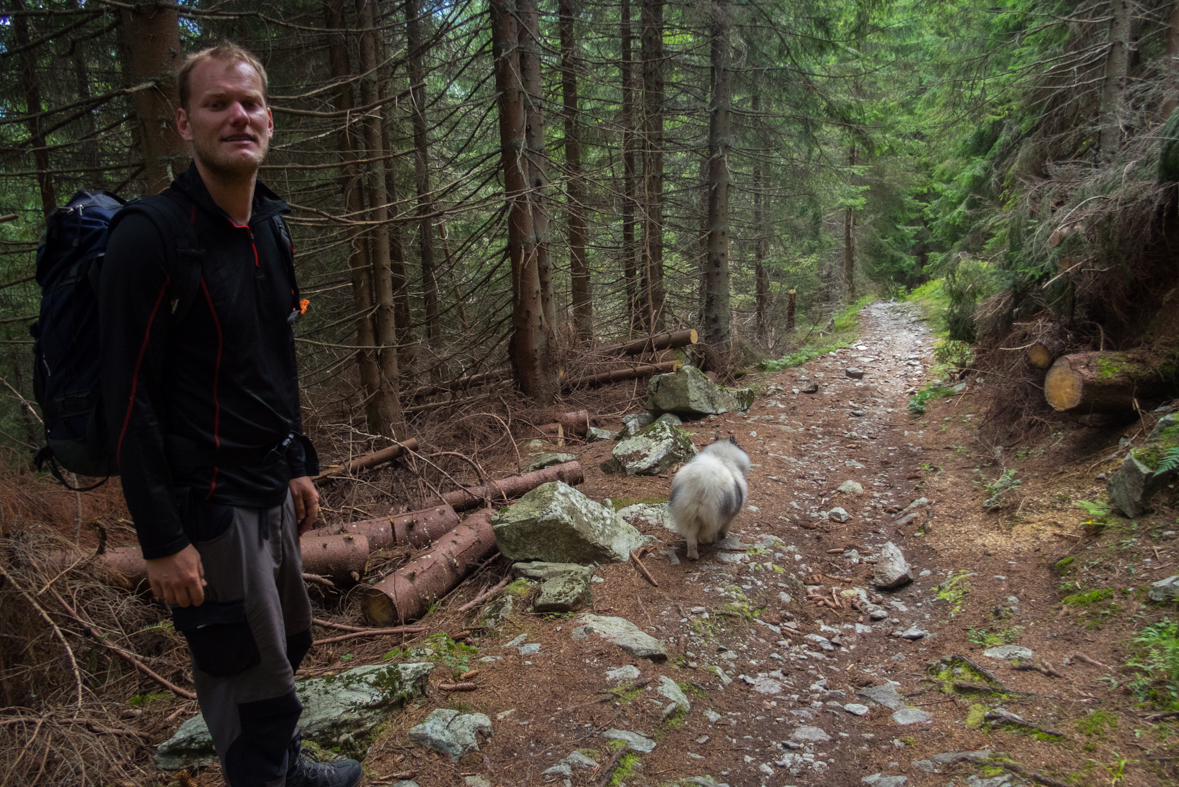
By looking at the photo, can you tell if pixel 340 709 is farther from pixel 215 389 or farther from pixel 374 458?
pixel 374 458

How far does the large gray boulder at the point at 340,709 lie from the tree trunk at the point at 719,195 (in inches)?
390

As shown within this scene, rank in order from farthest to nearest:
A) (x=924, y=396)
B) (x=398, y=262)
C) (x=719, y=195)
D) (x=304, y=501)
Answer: (x=719, y=195) < (x=398, y=262) < (x=924, y=396) < (x=304, y=501)

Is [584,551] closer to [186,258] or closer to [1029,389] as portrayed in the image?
[186,258]

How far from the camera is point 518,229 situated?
28.8 ft

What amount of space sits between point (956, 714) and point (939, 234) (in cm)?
1543

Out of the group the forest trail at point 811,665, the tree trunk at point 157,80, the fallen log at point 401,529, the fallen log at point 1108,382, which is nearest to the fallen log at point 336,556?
the fallen log at point 401,529

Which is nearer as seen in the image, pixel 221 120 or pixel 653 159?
pixel 221 120

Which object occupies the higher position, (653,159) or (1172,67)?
(653,159)

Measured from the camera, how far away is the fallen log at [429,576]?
4.43 m

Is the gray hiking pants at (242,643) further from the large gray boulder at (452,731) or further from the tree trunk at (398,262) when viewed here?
the tree trunk at (398,262)

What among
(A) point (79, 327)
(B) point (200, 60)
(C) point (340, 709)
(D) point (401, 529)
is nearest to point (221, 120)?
(B) point (200, 60)

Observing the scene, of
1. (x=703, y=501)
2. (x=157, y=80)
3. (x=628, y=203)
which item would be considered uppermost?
(x=628, y=203)

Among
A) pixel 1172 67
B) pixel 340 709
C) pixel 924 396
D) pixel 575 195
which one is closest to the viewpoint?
pixel 340 709

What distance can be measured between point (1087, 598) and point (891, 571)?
1.37m
